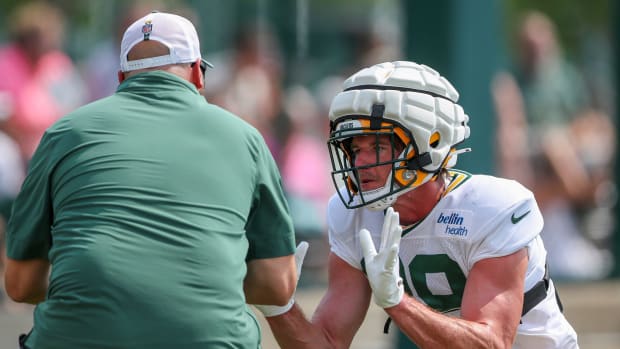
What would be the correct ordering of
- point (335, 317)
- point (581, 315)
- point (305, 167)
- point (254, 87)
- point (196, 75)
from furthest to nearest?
point (305, 167) → point (254, 87) → point (581, 315) → point (335, 317) → point (196, 75)

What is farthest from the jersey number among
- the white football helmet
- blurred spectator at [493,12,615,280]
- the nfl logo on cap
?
blurred spectator at [493,12,615,280]

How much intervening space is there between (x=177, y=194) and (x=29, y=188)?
1.70 feet

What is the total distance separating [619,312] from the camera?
9.44m

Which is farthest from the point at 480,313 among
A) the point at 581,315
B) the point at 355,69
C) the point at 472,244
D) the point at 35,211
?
the point at 355,69

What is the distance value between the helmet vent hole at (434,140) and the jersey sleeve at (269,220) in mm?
626

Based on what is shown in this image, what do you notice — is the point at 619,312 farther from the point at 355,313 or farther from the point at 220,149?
the point at 220,149

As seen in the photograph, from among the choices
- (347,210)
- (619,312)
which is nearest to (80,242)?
(347,210)

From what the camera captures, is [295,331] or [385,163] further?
[295,331]

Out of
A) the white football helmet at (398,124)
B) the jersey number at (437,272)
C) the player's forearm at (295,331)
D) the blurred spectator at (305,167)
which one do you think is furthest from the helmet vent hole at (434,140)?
the blurred spectator at (305,167)

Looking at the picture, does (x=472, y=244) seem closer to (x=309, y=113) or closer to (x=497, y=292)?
(x=497, y=292)

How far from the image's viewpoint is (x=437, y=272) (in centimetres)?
488

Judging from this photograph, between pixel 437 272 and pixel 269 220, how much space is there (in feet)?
2.40

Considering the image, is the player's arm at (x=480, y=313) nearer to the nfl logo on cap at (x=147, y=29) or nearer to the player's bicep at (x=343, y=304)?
the player's bicep at (x=343, y=304)

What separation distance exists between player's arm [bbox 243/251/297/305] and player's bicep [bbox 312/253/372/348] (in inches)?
18.6
